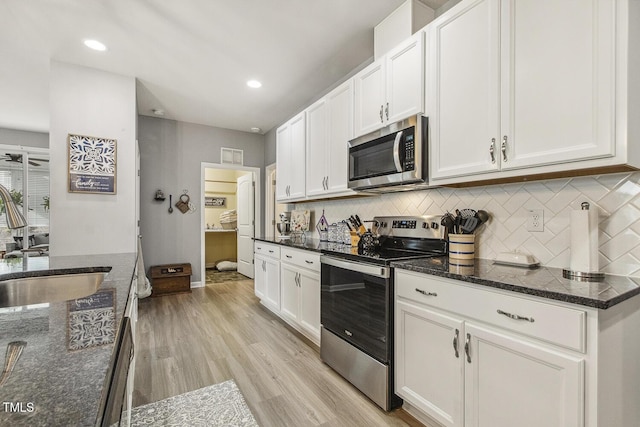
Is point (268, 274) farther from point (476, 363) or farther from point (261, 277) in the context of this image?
point (476, 363)

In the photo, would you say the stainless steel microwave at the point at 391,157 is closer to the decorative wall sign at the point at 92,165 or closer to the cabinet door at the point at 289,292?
the cabinet door at the point at 289,292

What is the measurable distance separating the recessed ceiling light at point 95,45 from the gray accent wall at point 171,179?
6.00 ft

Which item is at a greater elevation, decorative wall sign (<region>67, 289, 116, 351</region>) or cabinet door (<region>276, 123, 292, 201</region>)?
cabinet door (<region>276, 123, 292, 201</region>)

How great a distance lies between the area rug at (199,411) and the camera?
172cm

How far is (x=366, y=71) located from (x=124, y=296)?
228cm

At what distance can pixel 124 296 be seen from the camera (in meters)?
0.99

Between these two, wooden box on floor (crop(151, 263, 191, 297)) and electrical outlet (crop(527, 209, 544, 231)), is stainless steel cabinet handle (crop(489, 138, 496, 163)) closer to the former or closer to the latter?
electrical outlet (crop(527, 209, 544, 231))

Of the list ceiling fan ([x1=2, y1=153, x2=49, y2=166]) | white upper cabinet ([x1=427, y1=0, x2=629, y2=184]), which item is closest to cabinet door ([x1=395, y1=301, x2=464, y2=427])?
white upper cabinet ([x1=427, y1=0, x2=629, y2=184])

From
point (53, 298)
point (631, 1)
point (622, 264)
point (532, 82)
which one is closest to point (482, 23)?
point (532, 82)

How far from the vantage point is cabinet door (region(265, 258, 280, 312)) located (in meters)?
3.29

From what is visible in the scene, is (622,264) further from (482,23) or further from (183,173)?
(183,173)

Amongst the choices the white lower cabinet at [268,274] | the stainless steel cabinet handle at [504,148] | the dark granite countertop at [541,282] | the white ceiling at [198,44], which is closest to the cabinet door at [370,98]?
the white ceiling at [198,44]

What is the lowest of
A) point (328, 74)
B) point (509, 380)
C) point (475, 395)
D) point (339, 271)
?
point (475, 395)

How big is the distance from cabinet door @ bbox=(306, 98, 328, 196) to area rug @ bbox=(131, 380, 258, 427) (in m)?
1.92
